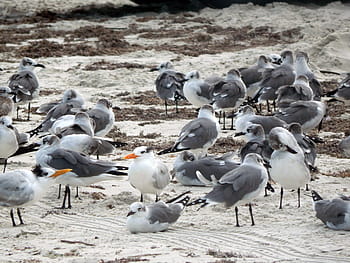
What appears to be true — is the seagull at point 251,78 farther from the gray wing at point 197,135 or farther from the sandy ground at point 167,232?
the gray wing at point 197,135

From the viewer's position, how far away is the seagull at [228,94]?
13.8 metres

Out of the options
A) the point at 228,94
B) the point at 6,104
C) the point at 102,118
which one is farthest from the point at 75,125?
the point at 228,94

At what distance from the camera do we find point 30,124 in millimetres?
14609

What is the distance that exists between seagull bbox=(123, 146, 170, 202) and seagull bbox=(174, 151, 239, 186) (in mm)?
707

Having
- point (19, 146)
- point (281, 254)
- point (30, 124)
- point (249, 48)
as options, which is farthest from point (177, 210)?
point (249, 48)

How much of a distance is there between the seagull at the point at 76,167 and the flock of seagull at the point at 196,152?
1 cm

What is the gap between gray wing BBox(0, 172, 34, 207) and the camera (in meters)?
8.73

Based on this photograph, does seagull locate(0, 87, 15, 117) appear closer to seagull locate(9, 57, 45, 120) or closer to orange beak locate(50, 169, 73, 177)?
seagull locate(9, 57, 45, 120)

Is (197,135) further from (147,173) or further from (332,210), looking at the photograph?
(332,210)

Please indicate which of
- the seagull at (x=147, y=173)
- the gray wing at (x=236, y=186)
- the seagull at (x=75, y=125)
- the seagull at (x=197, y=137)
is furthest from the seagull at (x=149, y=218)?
the seagull at (x=75, y=125)

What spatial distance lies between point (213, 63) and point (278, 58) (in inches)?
90.5

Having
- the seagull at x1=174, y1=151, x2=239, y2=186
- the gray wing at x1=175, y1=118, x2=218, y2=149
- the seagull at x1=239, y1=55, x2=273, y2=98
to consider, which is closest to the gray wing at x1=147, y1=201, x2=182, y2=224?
the seagull at x1=174, y1=151, x2=239, y2=186

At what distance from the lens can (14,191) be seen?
344 inches

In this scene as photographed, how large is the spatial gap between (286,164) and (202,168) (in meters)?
1.42
